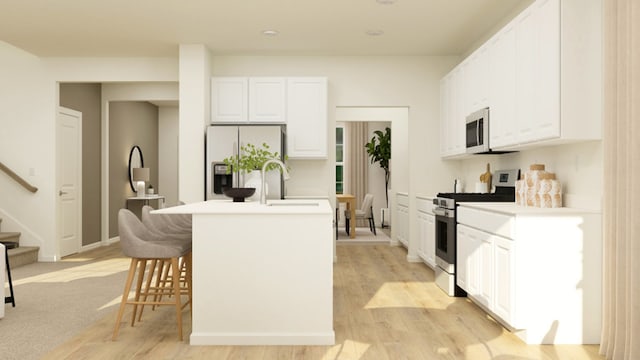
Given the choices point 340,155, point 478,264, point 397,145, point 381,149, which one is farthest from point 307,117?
point 340,155

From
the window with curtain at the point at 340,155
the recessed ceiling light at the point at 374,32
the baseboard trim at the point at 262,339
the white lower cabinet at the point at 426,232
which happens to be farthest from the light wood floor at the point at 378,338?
the window with curtain at the point at 340,155

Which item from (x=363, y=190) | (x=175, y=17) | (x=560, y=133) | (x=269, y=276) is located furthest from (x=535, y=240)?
(x=363, y=190)

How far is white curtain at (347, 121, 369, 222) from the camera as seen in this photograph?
38.1ft

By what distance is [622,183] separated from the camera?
3018 millimetres

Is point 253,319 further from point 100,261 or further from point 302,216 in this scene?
point 100,261

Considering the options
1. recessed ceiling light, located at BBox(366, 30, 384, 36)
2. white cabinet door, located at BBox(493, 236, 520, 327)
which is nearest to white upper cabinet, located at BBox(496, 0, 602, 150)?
white cabinet door, located at BBox(493, 236, 520, 327)

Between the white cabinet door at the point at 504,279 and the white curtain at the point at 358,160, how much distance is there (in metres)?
7.84

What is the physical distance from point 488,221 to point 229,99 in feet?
12.0

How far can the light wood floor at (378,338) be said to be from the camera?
3.26 metres

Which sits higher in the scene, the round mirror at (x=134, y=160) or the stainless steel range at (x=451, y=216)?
the round mirror at (x=134, y=160)

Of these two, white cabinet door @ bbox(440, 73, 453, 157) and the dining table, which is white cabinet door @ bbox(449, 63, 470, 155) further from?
the dining table

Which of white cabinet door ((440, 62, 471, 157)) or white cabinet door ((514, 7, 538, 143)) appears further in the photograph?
white cabinet door ((440, 62, 471, 157))

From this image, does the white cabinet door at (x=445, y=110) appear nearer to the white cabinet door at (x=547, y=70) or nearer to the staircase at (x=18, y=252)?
the white cabinet door at (x=547, y=70)

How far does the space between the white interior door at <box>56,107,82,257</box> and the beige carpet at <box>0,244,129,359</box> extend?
21.0 inches
